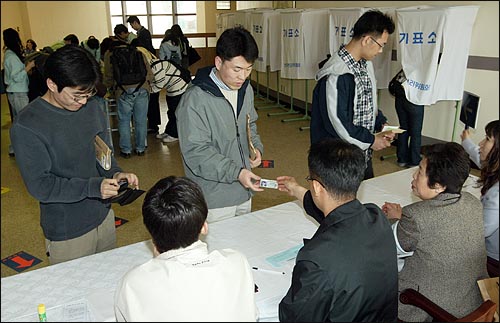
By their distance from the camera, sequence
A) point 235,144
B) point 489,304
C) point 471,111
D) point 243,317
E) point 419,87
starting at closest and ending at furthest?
point 243,317
point 489,304
point 235,144
point 471,111
point 419,87

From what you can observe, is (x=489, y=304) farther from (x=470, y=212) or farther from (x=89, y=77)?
(x=89, y=77)

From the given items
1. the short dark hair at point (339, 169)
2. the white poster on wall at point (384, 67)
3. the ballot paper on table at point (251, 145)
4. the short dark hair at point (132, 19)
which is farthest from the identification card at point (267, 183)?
the white poster on wall at point (384, 67)

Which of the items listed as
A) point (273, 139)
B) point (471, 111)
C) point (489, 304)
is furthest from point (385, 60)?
point (489, 304)

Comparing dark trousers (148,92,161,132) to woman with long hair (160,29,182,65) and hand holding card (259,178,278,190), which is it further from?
hand holding card (259,178,278,190)

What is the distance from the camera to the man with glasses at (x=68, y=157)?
128 cm

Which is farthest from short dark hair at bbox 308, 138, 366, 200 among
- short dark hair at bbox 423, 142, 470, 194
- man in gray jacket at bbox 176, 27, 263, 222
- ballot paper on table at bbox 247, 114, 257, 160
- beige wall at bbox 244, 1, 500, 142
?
beige wall at bbox 244, 1, 500, 142

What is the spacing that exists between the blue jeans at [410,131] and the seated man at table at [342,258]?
3043mm

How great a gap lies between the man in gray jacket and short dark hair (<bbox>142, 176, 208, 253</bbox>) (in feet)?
2.11

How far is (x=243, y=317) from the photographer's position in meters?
0.85

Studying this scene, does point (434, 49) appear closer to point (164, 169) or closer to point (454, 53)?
point (454, 53)

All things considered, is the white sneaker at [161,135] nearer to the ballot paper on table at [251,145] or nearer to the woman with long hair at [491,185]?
the ballot paper on table at [251,145]

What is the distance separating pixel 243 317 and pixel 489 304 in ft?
2.14

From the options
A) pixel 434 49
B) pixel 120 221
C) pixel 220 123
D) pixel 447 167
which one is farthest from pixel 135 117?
pixel 447 167

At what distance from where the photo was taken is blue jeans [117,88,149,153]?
440 centimetres
